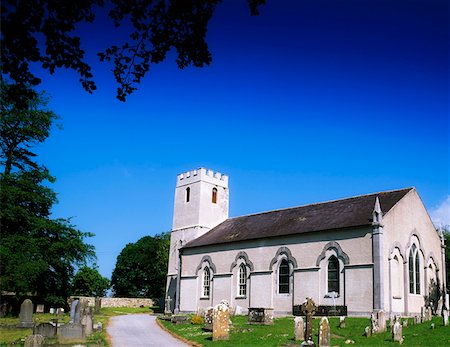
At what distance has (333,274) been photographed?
1249 inches

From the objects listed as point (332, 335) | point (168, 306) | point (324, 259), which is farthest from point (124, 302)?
point (332, 335)

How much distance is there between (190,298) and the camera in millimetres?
41938

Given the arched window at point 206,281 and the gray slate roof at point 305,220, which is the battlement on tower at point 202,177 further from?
the arched window at point 206,281

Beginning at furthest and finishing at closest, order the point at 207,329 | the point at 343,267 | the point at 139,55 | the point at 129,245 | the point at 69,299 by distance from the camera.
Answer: the point at 129,245 → the point at 69,299 → the point at 343,267 → the point at 207,329 → the point at 139,55

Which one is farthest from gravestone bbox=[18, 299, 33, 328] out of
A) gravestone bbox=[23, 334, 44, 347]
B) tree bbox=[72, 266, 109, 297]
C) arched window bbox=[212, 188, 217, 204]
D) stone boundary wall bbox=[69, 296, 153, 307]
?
tree bbox=[72, 266, 109, 297]

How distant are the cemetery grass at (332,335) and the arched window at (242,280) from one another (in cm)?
1014

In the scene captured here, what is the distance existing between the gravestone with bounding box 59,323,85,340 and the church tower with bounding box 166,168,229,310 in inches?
971

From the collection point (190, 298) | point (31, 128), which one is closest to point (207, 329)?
point (190, 298)

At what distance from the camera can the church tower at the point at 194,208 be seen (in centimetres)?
4675

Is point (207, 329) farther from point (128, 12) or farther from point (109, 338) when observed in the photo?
point (128, 12)

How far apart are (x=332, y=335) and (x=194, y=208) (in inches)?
1073

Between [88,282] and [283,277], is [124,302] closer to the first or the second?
[88,282]

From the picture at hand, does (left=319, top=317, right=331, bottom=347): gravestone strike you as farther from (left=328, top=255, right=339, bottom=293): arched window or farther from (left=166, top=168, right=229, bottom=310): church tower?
(left=166, top=168, right=229, bottom=310): church tower

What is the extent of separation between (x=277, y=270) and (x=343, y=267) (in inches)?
225
